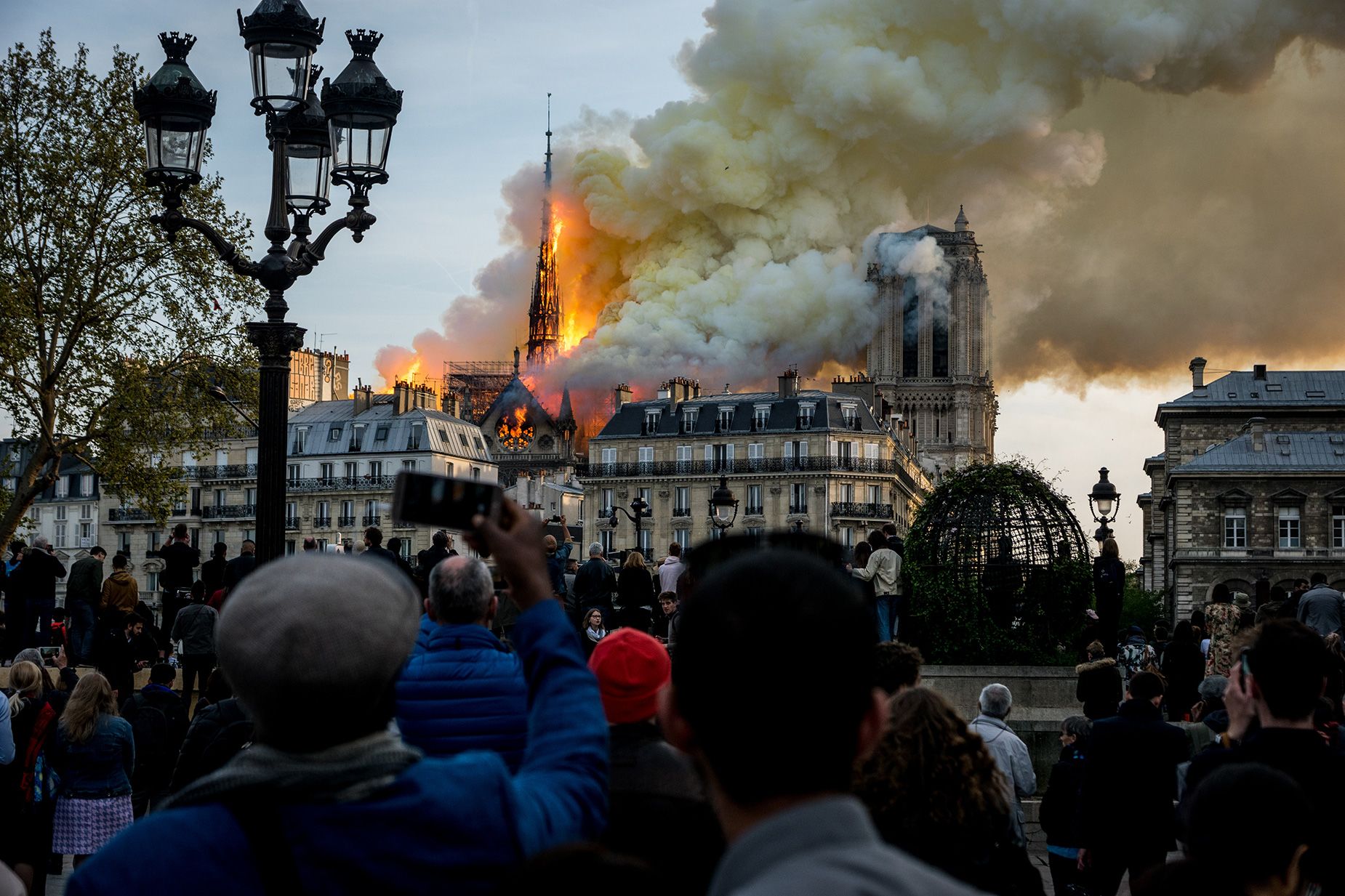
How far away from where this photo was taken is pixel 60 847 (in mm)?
8453

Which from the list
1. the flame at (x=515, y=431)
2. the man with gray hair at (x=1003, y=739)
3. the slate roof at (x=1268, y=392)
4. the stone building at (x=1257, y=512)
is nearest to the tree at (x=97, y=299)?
the man with gray hair at (x=1003, y=739)

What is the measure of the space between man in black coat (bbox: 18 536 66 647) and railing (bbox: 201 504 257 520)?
54.1m

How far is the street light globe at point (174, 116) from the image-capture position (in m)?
10.5

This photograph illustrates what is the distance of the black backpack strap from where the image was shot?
2.32 metres

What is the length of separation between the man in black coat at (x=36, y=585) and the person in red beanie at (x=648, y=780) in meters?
14.1

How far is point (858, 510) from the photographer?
66125 millimetres

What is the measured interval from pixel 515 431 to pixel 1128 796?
9487 cm

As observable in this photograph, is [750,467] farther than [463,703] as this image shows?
Yes

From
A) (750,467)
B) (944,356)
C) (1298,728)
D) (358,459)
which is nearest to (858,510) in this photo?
(750,467)

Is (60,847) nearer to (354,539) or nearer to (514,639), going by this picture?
(514,639)

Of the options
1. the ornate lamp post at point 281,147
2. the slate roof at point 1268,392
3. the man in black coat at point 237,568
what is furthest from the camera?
the slate roof at point 1268,392

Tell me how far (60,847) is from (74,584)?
28.4ft

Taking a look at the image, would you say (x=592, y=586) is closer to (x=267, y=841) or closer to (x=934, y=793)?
(x=934, y=793)

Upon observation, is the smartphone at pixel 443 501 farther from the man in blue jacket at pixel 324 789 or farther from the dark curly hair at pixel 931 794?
the dark curly hair at pixel 931 794
